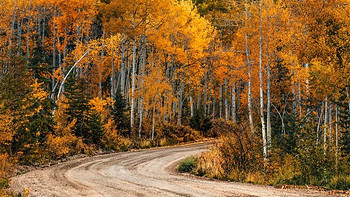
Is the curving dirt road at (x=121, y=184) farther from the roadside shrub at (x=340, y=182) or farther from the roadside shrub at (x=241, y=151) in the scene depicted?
the roadside shrub at (x=241, y=151)

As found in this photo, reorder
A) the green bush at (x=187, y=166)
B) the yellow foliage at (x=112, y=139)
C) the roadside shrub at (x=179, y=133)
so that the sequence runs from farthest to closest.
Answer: the roadside shrub at (x=179, y=133)
the yellow foliage at (x=112, y=139)
the green bush at (x=187, y=166)

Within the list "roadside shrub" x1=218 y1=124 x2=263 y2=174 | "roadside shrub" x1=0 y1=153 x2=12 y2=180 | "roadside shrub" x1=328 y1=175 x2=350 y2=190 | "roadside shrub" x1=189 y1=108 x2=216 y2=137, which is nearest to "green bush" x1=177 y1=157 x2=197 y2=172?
"roadside shrub" x1=218 y1=124 x2=263 y2=174

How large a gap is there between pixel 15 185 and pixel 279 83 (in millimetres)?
15313

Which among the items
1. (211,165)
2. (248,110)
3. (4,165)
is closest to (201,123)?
(248,110)

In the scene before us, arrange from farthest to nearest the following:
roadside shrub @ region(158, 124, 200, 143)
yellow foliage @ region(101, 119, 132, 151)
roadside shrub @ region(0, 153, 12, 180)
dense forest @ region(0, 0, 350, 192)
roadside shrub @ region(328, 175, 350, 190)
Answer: roadside shrub @ region(158, 124, 200, 143) → yellow foliage @ region(101, 119, 132, 151) → dense forest @ region(0, 0, 350, 192) → roadside shrub @ region(0, 153, 12, 180) → roadside shrub @ region(328, 175, 350, 190)

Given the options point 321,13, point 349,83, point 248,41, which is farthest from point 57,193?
point 248,41

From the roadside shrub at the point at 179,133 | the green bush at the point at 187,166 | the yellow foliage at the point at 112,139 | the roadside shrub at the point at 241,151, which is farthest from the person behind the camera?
the roadside shrub at the point at 179,133

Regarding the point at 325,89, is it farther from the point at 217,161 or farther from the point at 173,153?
the point at 173,153

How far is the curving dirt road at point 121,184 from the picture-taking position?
8.59 metres

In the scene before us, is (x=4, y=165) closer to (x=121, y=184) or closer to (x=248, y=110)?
(x=121, y=184)

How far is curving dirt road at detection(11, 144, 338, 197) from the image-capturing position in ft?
28.2

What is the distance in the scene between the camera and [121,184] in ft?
32.6

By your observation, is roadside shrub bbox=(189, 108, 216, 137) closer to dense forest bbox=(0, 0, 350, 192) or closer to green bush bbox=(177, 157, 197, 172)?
dense forest bbox=(0, 0, 350, 192)

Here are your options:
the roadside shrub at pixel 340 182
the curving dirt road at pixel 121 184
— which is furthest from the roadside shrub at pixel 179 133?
the roadside shrub at pixel 340 182
